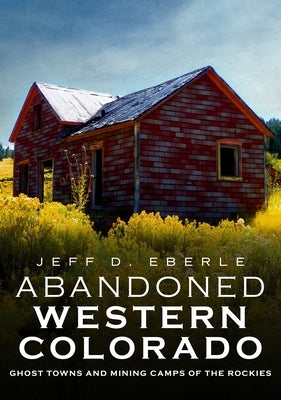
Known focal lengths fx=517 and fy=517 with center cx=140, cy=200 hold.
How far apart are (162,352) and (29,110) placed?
66.0ft

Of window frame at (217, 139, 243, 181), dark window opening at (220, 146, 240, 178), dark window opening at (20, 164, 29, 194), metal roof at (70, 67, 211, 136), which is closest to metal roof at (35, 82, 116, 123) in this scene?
metal roof at (70, 67, 211, 136)

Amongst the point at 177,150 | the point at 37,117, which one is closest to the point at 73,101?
the point at 37,117

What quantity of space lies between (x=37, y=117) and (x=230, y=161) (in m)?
8.78

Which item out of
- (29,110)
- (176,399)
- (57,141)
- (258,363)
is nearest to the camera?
(176,399)

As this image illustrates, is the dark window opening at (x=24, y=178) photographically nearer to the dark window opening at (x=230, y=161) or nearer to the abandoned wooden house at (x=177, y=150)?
the abandoned wooden house at (x=177, y=150)

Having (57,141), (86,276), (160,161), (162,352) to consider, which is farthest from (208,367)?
(57,141)

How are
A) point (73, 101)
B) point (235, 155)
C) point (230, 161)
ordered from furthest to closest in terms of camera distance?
point (73, 101)
point (230, 161)
point (235, 155)

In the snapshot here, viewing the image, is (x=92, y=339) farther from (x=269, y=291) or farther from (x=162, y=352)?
(x=269, y=291)

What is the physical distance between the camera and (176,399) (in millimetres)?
3441

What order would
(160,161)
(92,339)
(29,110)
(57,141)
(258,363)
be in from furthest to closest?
(29,110) → (57,141) → (160,161) → (92,339) → (258,363)

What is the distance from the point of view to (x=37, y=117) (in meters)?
22.1

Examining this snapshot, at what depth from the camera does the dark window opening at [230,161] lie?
17.2 m

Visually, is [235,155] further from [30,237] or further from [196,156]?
[30,237]

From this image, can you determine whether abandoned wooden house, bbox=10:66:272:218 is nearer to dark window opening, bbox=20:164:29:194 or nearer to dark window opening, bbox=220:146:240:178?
dark window opening, bbox=220:146:240:178
